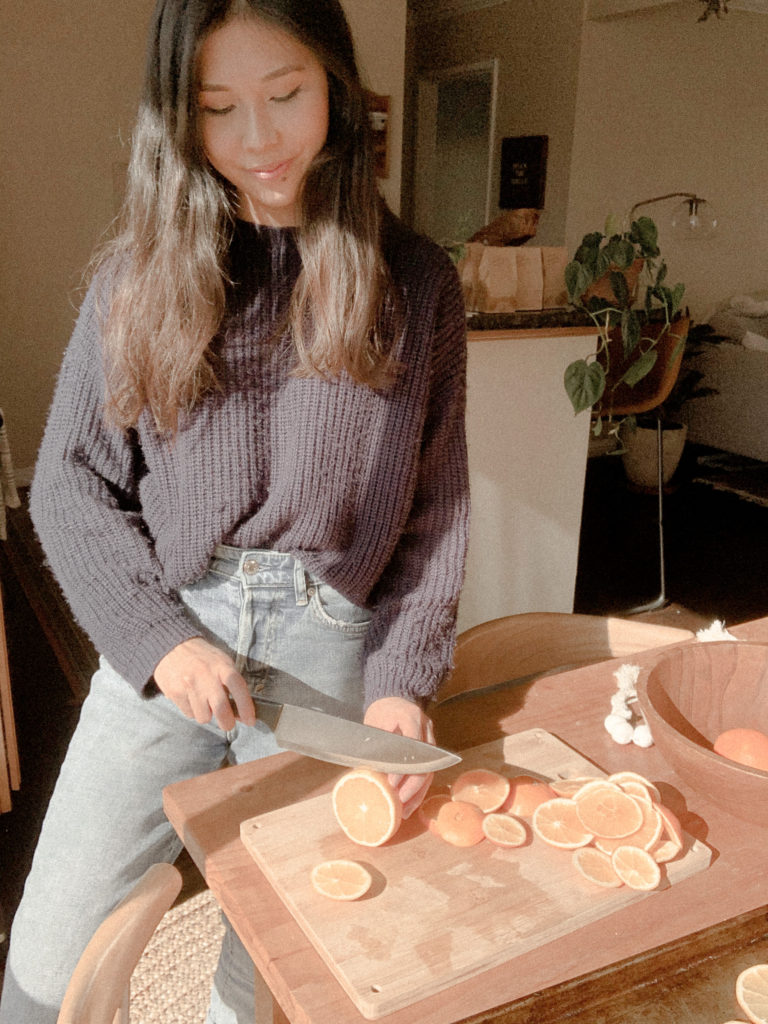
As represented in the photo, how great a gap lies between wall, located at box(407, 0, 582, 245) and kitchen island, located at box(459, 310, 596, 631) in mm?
3423

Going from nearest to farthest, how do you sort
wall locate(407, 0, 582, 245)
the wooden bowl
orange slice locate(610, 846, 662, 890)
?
orange slice locate(610, 846, 662, 890)
the wooden bowl
wall locate(407, 0, 582, 245)

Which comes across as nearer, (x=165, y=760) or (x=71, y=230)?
(x=165, y=760)

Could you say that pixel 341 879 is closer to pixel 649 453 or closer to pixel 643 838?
pixel 643 838

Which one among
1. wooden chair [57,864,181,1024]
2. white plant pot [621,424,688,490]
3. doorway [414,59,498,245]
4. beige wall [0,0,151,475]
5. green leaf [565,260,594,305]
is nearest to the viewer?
wooden chair [57,864,181,1024]

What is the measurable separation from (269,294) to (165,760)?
54 centimetres

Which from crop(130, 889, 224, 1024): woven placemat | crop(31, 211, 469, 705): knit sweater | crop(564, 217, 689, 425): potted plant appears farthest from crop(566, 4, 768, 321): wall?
crop(31, 211, 469, 705): knit sweater

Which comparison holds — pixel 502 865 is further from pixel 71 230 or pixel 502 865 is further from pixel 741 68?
pixel 741 68

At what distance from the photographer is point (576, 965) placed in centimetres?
63

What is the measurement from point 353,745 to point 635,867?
259mm

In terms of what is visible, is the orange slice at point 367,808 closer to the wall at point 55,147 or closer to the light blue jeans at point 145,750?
the light blue jeans at point 145,750

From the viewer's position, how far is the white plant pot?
464 centimetres

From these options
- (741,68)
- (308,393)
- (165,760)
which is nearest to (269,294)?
(308,393)

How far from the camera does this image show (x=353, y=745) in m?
0.79

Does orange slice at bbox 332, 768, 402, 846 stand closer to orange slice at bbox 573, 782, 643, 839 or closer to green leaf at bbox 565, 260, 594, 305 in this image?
orange slice at bbox 573, 782, 643, 839
